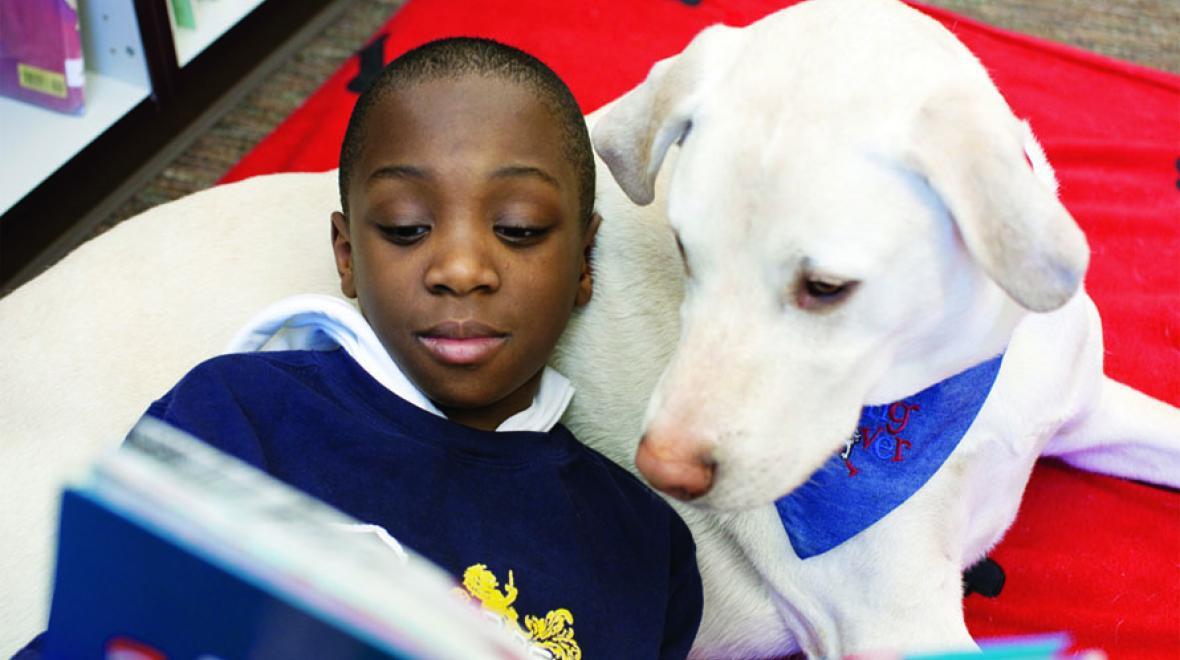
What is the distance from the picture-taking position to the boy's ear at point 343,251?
1330mm

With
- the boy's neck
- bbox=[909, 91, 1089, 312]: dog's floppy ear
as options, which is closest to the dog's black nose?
bbox=[909, 91, 1089, 312]: dog's floppy ear

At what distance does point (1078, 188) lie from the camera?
199cm

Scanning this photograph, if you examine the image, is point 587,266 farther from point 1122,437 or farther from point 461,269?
point 1122,437

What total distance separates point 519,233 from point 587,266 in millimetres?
143

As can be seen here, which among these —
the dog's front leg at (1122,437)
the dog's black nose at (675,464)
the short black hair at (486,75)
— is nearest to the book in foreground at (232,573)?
the dog's black nose at (675,464)

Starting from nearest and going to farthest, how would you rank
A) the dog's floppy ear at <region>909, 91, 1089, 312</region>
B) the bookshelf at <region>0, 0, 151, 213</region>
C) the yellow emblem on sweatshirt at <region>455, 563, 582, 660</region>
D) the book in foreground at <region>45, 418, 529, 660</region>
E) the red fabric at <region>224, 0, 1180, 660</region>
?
1. the book in foreground at <region>45, 418, 529, 660</region>
2. the dog's floppy ear at <region>909, 91, 1089, 312</region>
3. the yellow emblem on sweatshirt at <region>455, 563, 582, 660</region>
4. the red fabric at <region>224, 0, 1180, 660</region>
5. the bookshelf at <region>0, 0, 151, 213</region>

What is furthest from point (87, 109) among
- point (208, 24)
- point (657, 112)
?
point (657, 112)

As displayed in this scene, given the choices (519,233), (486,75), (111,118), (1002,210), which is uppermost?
(1002,210)

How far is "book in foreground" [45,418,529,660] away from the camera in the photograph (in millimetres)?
476

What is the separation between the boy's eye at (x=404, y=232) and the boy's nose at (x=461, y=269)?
3 cm

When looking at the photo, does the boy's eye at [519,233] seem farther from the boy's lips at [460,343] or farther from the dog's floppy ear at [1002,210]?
the dog's floppy ear at [1002,210]

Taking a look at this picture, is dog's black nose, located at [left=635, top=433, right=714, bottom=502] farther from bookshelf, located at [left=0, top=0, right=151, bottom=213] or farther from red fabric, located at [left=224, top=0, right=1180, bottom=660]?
bookshelf, located at [left=0, top=0, right=151, bottom=213]

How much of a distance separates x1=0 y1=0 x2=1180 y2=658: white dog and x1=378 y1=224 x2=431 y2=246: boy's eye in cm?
20

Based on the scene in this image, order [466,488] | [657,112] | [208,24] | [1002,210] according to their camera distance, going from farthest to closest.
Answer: [208,24] → [466,488] → [657,112] → [1002,210]
